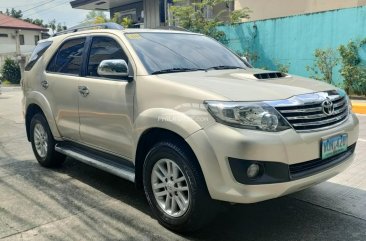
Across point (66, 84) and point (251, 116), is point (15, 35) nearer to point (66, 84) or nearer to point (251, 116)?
point (66, 84)

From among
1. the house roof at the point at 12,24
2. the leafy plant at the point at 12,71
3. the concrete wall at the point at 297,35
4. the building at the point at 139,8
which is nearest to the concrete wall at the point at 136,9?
the building at the point at 139,8

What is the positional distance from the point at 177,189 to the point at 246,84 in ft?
3.50

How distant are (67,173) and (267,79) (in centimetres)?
298

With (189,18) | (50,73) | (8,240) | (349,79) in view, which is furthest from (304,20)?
(8,240)

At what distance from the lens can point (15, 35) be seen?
1889 inches

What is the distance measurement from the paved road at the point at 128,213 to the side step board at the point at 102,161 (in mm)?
370

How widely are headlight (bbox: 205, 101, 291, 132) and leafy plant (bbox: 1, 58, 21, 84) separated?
33.6 meters

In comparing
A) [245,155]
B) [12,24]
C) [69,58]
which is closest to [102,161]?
[69,58]

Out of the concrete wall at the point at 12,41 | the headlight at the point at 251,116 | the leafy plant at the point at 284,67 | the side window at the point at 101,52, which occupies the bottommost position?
the leafy plant at the point at 284,67

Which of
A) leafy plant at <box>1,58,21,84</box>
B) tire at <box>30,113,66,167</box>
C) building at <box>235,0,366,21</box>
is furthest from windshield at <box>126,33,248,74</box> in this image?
leafy plant at <box>1,58,21,84</box>

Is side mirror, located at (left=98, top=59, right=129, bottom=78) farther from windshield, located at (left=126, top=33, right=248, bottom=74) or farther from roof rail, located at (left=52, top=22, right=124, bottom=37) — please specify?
roof rail, located at (left=52, top=22, right=124, bottom=37)

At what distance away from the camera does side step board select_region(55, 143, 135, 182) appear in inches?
157

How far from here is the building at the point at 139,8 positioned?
21.1 m

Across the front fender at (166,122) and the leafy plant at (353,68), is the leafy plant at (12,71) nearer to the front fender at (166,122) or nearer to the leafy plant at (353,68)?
the leafy plant at (353,68)
